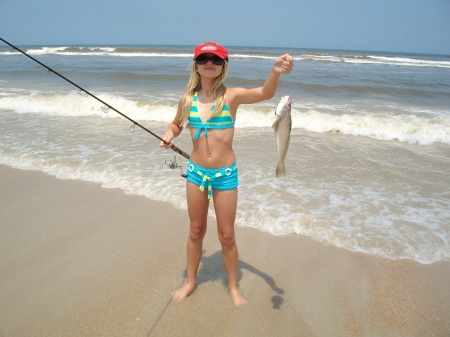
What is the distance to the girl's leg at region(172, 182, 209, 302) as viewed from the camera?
8.24 feet

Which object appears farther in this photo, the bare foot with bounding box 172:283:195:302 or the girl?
the bare foot with bounding box 172:283:195:302

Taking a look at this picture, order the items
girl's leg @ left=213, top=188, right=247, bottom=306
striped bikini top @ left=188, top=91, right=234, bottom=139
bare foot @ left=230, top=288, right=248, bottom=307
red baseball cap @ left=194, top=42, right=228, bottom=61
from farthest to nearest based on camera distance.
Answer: bare foot @ left=230, top=288, right=248, bottom=307 < girl's leg @ left=213, top=188, right=247, bottom=306 < striped bikini top @ left=188, top=91, right=234, bottom=139 < red baseball cap @ left=194, top=42, right=228, bottom=61

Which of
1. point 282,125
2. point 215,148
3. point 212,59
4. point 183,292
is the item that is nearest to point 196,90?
point 212,59

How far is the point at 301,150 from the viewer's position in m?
6.70

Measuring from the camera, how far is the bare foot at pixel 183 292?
273cm

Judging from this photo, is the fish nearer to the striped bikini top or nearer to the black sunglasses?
the striped bikini top

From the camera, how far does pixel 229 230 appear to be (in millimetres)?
2527

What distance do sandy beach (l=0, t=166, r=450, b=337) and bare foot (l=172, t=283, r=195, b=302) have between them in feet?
0.23

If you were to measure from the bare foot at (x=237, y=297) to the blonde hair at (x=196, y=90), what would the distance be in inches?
57.5

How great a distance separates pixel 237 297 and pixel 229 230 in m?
0.63

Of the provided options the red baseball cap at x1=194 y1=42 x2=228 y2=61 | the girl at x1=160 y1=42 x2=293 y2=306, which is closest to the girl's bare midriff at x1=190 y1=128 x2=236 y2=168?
the girl at x1=160 y1=42 x2=293 y2=306

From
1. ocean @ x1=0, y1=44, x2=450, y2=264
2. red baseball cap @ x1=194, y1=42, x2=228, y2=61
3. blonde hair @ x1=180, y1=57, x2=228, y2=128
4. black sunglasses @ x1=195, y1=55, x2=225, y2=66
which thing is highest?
red baseball cap @ x1=194, y1=42, x2=228, y2=61

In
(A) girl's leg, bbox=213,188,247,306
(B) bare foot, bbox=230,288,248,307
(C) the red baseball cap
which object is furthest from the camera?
(B) bare foot, bbox=230,288,248,307

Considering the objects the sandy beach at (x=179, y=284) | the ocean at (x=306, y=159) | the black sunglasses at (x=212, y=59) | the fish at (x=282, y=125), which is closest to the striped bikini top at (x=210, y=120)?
the black sunglasses at (x=212, y=59)
